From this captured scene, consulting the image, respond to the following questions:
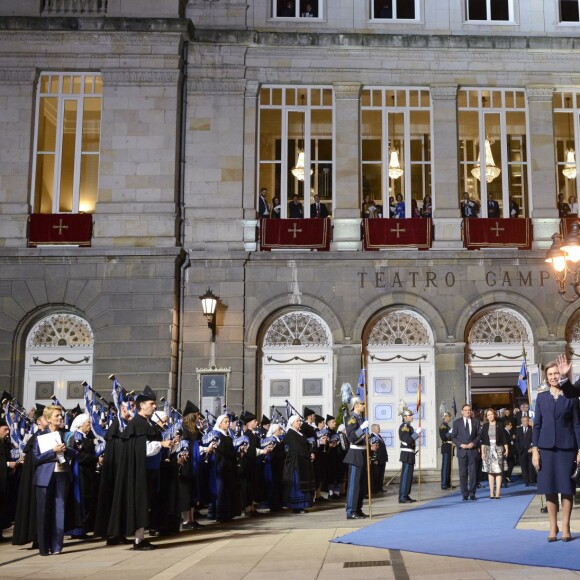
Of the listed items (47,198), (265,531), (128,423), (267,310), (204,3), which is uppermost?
(204,3)

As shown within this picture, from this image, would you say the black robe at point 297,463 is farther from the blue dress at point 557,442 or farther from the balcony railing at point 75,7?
the balcony railing at point 75,7

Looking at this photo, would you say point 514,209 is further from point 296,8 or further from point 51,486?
point 51,486

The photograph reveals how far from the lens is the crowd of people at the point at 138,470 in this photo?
11.7m

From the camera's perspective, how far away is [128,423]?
11797mm

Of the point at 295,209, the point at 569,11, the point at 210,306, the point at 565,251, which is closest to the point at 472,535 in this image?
the point at 565,251

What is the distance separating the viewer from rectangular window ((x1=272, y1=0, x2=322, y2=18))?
83.3ft

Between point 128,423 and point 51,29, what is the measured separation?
52.3 feet

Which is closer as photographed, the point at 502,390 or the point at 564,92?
the point at 564,92

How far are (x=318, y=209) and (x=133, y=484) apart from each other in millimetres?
13768

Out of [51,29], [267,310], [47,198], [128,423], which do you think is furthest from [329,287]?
[128,423]

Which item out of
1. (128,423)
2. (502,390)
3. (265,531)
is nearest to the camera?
(128,423)

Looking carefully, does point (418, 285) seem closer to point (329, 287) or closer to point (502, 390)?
point (329, 287)

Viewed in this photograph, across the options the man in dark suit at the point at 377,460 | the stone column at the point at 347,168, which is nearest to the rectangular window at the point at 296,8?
the stone column at the point at 347,168

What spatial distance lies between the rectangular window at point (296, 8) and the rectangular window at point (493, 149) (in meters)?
4.76
